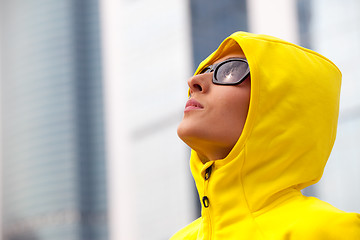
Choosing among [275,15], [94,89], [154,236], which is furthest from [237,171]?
[94,89]

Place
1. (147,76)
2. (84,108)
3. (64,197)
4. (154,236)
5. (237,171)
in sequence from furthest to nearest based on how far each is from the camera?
(84,108), (64,197), (147,76), (154,236), (237,171)

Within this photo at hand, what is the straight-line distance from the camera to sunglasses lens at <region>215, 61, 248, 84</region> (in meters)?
2.19

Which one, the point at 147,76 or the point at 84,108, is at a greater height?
the point at 147,76

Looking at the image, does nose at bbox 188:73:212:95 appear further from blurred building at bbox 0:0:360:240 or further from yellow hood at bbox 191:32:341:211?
blurred building at bbox 0:0:360:240

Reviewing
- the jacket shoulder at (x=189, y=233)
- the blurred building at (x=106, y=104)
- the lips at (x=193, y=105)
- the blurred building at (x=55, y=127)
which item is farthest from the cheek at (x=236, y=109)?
the blurred building at (x=55, y=127)

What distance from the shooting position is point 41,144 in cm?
6103

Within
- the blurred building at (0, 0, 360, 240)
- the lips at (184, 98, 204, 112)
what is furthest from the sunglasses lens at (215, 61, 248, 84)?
the blurred building at (0, 0, 360, 240)

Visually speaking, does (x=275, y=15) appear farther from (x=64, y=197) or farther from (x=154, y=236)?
(x=64, y=197)

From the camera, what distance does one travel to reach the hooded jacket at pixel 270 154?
2029mm

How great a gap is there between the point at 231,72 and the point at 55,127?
2357 inches

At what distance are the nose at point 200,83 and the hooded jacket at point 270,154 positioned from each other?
187mm

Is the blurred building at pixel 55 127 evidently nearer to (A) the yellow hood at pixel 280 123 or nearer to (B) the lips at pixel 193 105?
(B) the lips at pixel 193 105

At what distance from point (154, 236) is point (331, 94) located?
4496 cm

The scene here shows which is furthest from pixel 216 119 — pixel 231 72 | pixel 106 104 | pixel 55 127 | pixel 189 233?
pixel 106 104
